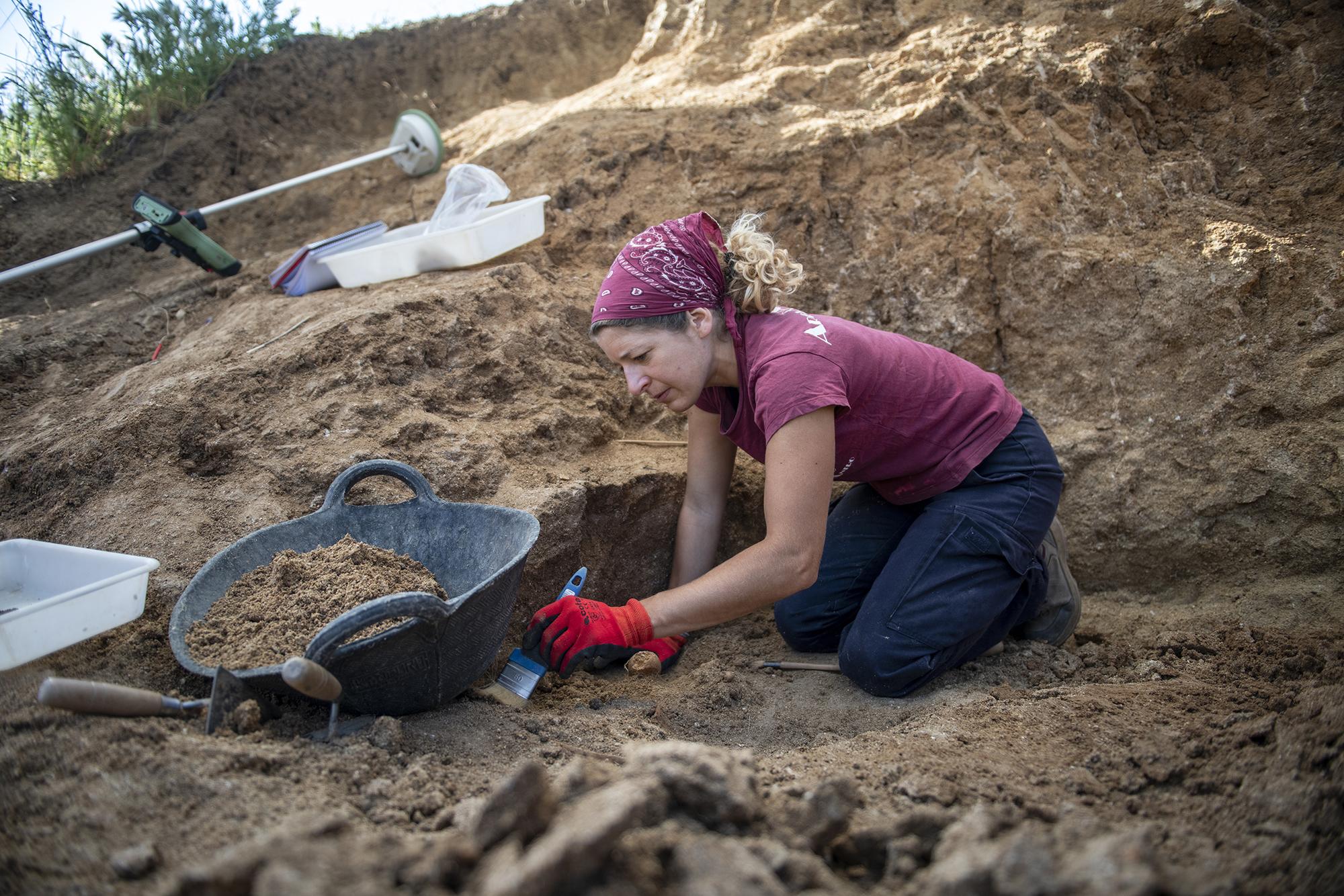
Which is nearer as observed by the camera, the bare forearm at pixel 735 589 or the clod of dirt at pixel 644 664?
the bare forearm at pixel 735 589

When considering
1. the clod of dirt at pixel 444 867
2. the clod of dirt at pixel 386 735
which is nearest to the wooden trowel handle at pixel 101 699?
the clod of dirt at pixel 386 735

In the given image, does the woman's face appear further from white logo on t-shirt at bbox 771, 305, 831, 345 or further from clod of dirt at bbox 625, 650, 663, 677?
clod of dirt at bbox 625, 650, 663, 677

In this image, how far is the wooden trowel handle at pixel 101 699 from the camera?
4.71ft

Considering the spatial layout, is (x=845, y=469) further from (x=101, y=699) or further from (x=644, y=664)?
(x=101, y=699)

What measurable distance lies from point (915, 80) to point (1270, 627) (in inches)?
93.6

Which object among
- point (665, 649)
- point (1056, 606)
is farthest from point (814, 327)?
point (1056, 606)

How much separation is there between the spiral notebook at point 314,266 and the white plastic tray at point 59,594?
4.93 feet

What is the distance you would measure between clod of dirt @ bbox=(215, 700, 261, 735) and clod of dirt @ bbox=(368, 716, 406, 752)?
0.22 metres

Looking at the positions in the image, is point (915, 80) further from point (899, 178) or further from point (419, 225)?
point (419, 225)

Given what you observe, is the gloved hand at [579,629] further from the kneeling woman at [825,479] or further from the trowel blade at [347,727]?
the trowel blade at [347,727]

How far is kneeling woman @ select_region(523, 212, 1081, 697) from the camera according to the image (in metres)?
2.05

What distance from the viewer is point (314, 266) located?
10.7 feet

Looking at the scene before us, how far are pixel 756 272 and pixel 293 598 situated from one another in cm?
132

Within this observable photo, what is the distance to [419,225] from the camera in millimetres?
3479
